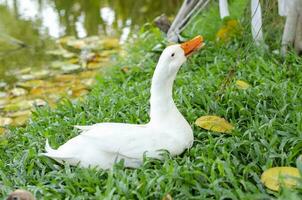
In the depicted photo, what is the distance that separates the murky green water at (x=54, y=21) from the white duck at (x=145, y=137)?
10.2 ft

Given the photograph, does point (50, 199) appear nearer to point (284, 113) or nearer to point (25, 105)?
point (284, 113)

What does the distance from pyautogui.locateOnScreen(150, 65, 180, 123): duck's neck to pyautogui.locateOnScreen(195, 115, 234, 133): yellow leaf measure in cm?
29

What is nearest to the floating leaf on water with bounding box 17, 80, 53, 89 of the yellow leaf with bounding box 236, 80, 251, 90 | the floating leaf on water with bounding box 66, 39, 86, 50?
the floating leaf on water with bounding box 66, 39, 86, 50

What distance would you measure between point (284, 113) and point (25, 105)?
2.52 m

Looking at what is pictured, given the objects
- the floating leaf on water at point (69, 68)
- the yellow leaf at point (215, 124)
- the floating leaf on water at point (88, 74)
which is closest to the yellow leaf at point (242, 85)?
the yellow leaf at point (215, 124)

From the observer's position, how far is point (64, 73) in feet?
18.6

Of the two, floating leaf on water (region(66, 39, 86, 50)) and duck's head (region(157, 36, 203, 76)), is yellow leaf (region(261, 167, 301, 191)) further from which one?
floating leaf on water (region(66, 39, 86, 50))

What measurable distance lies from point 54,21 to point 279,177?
544 cm

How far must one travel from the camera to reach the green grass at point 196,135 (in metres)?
2.50

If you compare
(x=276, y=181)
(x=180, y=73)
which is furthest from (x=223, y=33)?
(x=276, y=181)

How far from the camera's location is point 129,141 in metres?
2.71

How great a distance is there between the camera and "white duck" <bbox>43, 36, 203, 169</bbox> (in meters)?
2.72

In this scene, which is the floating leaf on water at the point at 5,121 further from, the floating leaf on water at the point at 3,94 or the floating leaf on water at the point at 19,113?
the floating leaf on water at the point at 3,94

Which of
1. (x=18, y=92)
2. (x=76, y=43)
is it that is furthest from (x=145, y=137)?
(x=76, y=43)
